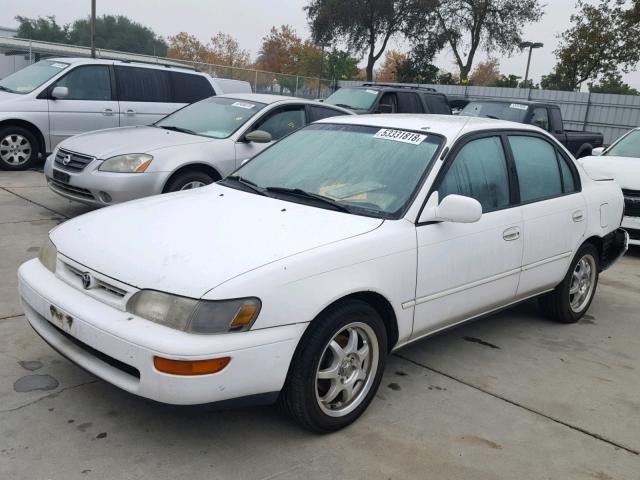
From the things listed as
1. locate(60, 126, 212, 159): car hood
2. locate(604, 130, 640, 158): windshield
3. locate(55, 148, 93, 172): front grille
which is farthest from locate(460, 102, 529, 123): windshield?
locate(55, 148, 93, 172): front grille

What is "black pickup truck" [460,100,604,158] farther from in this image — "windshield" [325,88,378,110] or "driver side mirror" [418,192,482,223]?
"driver side mirror" [418,192,482,223]

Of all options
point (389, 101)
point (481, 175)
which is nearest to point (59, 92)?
point (389, 101)

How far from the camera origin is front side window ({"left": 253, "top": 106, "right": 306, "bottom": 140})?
23.1 feet

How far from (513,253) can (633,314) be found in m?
2.07

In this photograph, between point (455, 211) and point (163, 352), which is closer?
point (163, 352)

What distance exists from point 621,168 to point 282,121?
14.2 feet

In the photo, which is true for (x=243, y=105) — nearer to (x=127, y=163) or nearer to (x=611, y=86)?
(x=127, y=163)

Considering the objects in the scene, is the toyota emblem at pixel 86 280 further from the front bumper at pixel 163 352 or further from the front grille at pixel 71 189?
the front grille at pixel 71 189

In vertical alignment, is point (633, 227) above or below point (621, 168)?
below

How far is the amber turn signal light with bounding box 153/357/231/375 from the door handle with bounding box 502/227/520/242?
2154mm

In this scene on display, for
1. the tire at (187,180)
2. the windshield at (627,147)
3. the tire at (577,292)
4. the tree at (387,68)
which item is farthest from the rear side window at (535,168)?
the tree at (387,68)

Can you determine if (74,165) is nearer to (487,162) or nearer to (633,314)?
(487,162)

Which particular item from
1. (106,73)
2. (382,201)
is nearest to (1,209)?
(106,73)

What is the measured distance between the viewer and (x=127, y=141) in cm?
651
